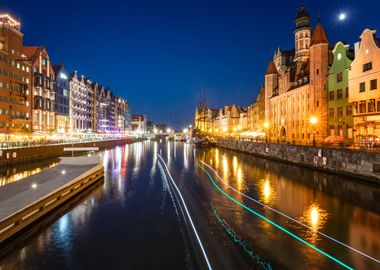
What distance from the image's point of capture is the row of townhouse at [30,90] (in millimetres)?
82500

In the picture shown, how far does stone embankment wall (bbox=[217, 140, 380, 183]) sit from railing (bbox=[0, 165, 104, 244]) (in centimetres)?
2818

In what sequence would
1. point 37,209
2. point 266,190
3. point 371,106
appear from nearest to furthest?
point 37,209 → point 266,190 → point 371,106

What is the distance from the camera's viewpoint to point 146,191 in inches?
1156

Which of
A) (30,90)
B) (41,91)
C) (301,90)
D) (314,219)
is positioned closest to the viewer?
(314,219)

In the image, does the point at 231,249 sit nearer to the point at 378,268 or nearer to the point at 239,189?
the point at 378,268

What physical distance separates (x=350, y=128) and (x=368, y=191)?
28.1m

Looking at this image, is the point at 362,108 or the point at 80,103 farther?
the point at 80,103

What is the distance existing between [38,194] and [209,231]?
11.4 metres

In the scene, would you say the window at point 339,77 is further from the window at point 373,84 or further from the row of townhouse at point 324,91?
the window at point 373,84

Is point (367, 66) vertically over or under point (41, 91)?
under

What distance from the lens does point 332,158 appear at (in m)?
38.5

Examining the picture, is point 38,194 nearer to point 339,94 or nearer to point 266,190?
point 266,190

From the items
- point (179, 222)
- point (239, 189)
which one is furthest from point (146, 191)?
point (179, 222)

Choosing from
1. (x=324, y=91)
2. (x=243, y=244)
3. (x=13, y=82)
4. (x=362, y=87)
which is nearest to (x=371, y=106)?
(x=362, y=87)
